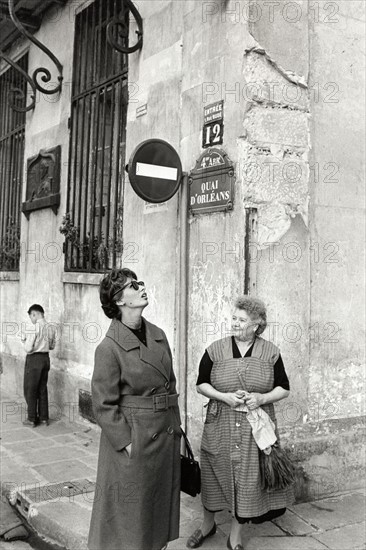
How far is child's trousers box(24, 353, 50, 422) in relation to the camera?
276 inches

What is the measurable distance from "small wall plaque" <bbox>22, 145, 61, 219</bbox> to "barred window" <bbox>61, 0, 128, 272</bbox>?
336 mm

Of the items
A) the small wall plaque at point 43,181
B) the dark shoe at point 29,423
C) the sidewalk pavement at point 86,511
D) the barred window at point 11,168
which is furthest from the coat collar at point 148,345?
the barred window at point 11,168

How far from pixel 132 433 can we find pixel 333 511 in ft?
7.14

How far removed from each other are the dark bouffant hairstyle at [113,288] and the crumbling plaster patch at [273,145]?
1650 mm

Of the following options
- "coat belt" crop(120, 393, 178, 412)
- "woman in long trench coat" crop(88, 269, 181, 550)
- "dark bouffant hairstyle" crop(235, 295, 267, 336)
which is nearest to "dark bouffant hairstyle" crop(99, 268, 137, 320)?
"woman in long trench coat" crop(88, 269, 181, 550)

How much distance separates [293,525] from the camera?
419 cm

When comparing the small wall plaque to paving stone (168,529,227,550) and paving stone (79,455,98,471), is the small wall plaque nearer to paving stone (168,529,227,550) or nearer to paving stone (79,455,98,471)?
paving stone (79,455,98,471)

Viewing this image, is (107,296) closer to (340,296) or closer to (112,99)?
(340,296)

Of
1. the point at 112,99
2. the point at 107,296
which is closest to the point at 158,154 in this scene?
the point at 107,296

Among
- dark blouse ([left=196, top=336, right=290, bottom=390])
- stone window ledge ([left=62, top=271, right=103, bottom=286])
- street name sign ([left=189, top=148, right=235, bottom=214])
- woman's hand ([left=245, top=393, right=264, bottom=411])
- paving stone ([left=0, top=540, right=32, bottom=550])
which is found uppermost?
street name sign ([left=189, top=148, right=235, bottom=214])

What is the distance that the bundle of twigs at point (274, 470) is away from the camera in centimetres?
361

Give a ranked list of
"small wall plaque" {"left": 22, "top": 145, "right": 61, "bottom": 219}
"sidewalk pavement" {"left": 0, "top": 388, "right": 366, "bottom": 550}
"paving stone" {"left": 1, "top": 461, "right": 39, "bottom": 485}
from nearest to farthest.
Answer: "sidewalk pavement" {"left": 0, "top": 388, "right": 366, "bottom": 550} < "paving stone" {"left": 1, "top": 461, "right": 39, "bottom": 485} < "small wall plaque" {"left": 22, "top": 145, "right": 61, "bottom": 219}

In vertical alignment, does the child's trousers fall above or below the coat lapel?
below

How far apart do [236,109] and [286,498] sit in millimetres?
2959
